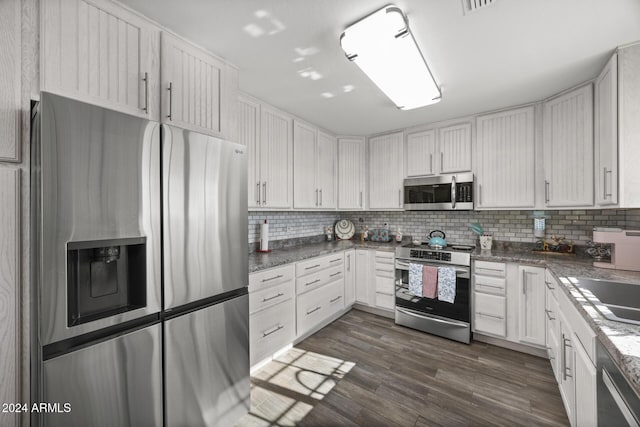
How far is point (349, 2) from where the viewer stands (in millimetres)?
1351

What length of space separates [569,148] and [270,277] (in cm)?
299

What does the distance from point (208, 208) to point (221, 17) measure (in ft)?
3.58

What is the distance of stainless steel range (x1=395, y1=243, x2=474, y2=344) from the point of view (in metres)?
2.71

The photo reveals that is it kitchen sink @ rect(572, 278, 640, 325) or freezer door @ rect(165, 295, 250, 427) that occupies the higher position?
kitchen sink @ rect(572, 278, 640, 325)

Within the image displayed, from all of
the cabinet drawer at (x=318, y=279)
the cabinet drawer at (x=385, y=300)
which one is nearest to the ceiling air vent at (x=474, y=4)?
the cabinet drawer at (x=318, y=279)

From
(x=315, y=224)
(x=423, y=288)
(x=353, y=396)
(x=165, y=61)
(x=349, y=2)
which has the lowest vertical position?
(x=353, y=396)

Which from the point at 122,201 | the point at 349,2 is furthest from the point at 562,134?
the point at 122,201

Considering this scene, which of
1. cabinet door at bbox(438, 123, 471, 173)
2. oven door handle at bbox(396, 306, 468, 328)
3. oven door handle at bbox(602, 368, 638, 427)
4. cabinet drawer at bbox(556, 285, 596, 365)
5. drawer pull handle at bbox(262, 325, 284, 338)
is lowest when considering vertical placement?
oven door handle at bbox(396, 306, 468, 328)

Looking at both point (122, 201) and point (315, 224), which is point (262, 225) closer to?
point (315, 224)

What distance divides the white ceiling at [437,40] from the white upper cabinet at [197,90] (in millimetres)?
90

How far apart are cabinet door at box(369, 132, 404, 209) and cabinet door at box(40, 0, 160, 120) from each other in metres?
2.86

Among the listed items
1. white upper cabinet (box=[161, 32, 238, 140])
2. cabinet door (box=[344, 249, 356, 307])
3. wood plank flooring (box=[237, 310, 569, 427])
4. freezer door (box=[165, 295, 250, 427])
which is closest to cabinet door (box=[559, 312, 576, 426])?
wood plank flooring (box=[237, 310, 569, 427])

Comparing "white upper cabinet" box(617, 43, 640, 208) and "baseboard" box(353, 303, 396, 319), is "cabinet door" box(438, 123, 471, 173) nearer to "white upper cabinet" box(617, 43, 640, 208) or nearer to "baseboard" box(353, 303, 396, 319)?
"white upper cabinet" box(617, 43, 640, 208)

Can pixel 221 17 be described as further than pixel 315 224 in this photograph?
No
